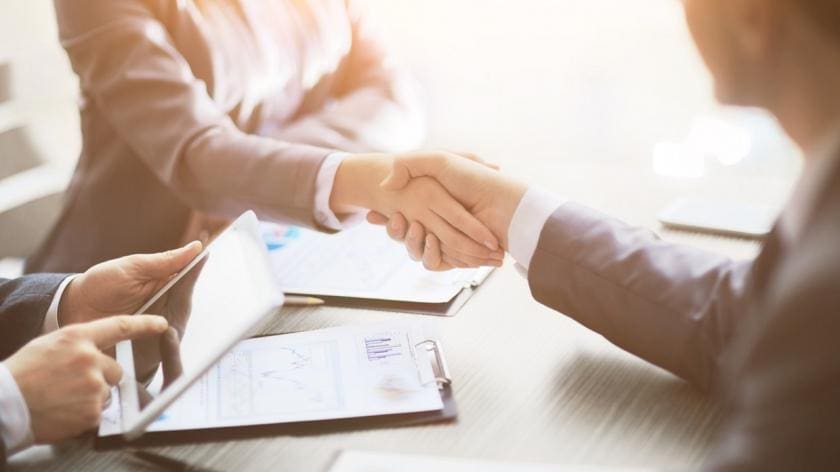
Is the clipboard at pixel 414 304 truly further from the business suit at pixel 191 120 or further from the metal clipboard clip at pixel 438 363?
the business suit at pixel 191 120

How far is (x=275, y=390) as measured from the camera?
0.81 meters

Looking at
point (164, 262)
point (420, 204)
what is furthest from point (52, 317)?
point (420, 204)

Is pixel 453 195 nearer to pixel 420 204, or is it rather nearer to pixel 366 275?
pixel 420 204

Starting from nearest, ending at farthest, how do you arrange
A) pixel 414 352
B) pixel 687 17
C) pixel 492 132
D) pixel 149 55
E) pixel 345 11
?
1. pixel 687 17
2. pixel 414 352
3. pixel 149 55
4. pixel 345 11
5. pixel 492 132

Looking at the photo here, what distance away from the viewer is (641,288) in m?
0.84

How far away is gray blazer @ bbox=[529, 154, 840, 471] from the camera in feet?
1.51

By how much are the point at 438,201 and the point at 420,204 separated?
0.10 feet

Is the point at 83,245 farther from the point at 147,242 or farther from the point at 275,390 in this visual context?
the point at 275,390

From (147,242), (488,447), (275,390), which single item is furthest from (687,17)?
(147,242)

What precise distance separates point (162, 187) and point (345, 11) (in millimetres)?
540

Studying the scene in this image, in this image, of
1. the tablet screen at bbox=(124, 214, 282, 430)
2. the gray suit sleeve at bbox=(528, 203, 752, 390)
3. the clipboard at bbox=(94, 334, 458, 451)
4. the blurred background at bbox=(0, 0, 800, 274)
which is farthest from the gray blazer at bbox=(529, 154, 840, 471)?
the blurred background at bbox=(0, 0, 800, 274)

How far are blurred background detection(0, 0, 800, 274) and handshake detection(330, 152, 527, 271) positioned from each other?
0.41m

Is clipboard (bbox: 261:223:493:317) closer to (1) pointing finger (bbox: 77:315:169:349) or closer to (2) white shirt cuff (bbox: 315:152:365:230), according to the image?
(2) white shirt cuff (bbox: 315:152:365:230)

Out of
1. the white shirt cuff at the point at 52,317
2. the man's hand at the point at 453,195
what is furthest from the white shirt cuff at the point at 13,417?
the man's hand at the point at 453,195
